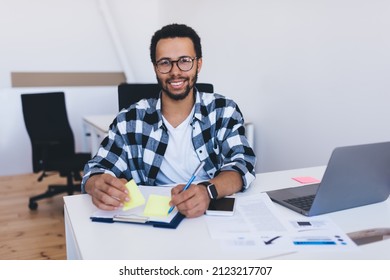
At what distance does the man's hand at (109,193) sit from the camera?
1.05 meters

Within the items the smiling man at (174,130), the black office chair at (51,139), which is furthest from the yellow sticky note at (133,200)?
the black office chair at (51,139)

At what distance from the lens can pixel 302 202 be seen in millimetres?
1124

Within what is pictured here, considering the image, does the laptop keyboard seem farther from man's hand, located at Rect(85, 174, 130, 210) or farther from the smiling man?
man's hand, located at Rect(85, 174, 130, 210)

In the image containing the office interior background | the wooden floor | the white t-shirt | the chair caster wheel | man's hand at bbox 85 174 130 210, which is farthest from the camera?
the chair caster wheel

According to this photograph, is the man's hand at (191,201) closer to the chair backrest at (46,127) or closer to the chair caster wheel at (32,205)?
the chair backrest at (46,127)

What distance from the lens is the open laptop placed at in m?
0.94

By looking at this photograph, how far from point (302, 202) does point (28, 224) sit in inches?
91.2

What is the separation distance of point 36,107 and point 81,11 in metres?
1.49

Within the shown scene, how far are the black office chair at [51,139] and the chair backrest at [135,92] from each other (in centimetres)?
143

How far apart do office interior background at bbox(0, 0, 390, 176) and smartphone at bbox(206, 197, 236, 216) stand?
3.89 ft

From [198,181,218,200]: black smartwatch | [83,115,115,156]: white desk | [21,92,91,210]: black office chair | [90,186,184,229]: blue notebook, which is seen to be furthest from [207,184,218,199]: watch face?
[21,92,91,210]: black office chair

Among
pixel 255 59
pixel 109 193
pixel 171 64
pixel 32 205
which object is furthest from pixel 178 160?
pixel 32 205

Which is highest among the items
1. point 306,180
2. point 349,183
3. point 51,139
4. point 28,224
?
point 349,183

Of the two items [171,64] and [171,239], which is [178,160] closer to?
[171,64]
